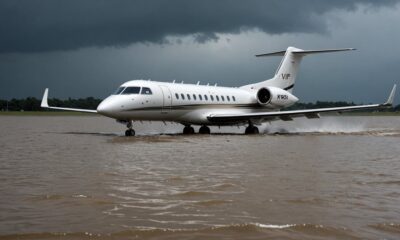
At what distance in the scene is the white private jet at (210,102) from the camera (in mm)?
25953

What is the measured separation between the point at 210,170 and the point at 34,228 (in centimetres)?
603

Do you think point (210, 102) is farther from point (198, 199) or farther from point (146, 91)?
point (198, 199)

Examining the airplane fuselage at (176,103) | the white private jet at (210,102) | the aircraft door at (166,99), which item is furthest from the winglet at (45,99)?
the aircraft door at (166,99)

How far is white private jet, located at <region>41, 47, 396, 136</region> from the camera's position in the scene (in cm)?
2595

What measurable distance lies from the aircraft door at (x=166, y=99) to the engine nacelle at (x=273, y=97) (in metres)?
8.73

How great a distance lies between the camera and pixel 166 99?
90.1 ft

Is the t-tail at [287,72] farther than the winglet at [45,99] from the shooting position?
Yes

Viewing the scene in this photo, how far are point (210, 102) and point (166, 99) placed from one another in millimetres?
4391

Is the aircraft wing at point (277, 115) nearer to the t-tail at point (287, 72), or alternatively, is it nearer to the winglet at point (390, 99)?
the winglet at point (390, 99)

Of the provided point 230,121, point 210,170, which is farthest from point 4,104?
point 210,170

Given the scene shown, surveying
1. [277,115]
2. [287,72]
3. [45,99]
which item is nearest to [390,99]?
[277,115]

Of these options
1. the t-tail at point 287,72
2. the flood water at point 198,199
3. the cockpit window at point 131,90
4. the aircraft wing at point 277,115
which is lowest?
the flood water at point 198,199

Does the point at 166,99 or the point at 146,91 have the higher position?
the point at 146,91

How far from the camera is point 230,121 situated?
31.2m
